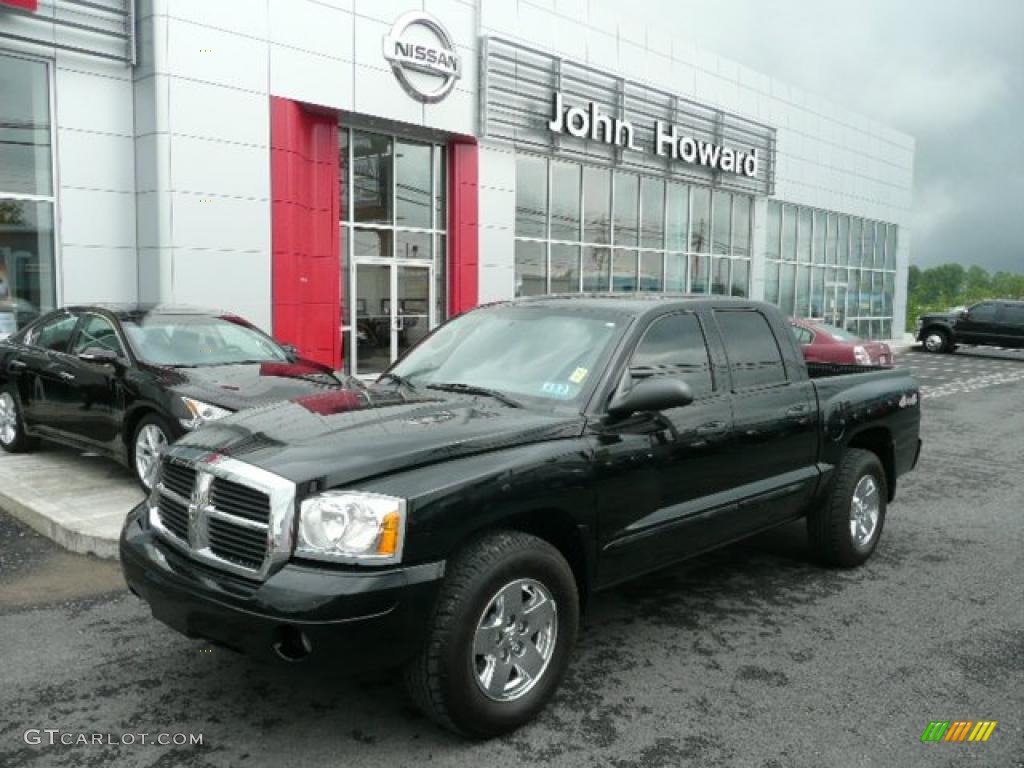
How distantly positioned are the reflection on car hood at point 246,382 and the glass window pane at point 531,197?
40.0ft

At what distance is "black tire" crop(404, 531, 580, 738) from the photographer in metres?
Result: 3.25

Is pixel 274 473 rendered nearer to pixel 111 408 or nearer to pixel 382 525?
pixel 382 525

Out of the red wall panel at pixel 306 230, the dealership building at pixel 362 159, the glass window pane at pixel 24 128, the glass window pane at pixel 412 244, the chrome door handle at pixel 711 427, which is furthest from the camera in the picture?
the glass window pane at pixel 412 244

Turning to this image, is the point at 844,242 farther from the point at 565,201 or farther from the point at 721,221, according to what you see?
the point at 565,201

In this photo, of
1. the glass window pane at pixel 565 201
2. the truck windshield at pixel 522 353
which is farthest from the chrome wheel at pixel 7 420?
the glass window pane at pixel 565 201

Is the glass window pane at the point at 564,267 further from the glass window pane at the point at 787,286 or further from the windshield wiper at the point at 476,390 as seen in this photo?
the windshield wiper at the point at 476,390

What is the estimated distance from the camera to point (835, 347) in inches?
591

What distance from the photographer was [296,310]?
1502 centimetres

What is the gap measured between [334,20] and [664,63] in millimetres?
10685

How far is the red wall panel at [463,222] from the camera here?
1773 centimetres

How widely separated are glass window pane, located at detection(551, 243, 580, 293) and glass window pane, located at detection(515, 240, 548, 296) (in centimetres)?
33

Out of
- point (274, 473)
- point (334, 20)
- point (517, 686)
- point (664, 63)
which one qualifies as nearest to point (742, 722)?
point (517, 686)

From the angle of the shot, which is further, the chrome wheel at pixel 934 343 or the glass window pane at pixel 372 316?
the chrome wheel at pixel 934 343

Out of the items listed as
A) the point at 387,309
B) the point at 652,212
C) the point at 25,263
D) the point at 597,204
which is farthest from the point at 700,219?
the point at 25,263
